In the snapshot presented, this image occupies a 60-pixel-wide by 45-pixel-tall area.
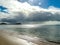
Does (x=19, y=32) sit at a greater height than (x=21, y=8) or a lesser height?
lesser

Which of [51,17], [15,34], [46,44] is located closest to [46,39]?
[46,44]

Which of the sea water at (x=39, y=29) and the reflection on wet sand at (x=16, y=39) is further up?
the sea water at (x=39, y=29)

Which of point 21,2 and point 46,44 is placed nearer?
point 46,44

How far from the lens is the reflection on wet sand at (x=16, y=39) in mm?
1795

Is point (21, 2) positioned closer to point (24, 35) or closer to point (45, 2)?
point (45, 2)

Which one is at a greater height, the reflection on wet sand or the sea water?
the sea water

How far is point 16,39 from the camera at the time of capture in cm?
185

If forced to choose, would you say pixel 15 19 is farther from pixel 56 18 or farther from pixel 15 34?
pixel 56 18

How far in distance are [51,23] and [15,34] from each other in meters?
0.55

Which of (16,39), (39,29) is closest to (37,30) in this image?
(39,29)

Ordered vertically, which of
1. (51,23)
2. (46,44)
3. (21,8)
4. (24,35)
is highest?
(21,8)

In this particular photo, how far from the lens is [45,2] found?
1835 mm

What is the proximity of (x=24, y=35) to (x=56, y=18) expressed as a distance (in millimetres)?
525

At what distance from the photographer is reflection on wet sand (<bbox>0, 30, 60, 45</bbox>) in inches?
70.7
